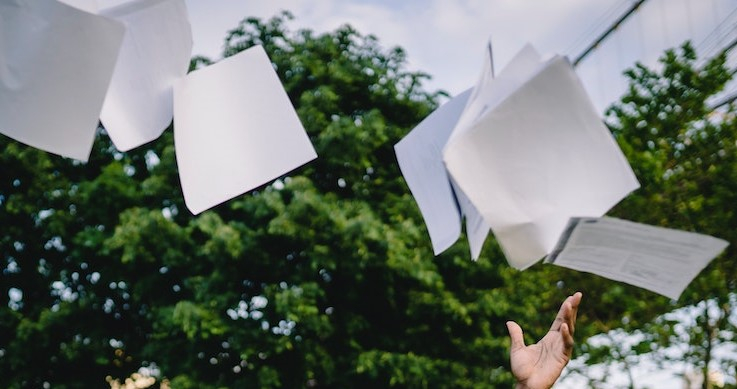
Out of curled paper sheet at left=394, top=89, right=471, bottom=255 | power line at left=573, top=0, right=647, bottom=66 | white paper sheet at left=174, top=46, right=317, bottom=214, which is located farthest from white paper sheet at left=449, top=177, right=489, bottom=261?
power line at left=573, top=0, right=647, bottom=66

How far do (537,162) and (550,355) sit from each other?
0.76 m

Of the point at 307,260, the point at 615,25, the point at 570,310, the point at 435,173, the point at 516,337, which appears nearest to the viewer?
the point at 435,173

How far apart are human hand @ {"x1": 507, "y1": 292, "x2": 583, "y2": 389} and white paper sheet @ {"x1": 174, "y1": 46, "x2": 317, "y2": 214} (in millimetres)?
766

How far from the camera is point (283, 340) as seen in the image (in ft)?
22.7

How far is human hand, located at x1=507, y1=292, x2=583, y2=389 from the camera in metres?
1.84

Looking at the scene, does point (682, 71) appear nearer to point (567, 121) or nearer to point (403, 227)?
point (403, 227)

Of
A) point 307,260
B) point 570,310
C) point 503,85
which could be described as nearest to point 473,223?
point 503,85

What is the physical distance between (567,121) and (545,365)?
2.75 ft

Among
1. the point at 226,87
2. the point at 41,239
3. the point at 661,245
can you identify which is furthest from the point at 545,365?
the point at 41,239

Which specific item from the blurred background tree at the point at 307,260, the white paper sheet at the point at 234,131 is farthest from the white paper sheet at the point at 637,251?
the blurred background tree at the point at 307,260

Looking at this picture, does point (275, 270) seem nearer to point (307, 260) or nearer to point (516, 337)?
point (307, 260)

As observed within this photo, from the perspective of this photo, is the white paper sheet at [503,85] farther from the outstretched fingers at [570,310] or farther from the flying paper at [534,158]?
the outstretched fingers at [570,310]

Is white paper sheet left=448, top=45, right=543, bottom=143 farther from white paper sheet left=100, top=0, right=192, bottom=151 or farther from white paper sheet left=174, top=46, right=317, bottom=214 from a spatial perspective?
white paper sheet left=100, top=0, right=192, bottom=151

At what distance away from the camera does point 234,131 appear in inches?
61.2
